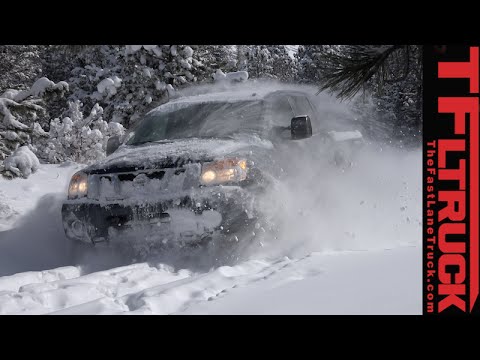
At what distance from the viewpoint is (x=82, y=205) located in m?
4.51

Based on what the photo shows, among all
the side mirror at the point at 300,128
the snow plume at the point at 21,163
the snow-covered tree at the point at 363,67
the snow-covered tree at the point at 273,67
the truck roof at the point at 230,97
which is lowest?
the snow plume at the point at 21,163

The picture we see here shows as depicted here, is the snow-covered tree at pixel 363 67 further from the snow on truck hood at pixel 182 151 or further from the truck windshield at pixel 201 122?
the truck windshield at pixel 201 122

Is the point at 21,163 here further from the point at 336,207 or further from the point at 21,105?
the point at 336,207

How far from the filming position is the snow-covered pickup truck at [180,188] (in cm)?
414

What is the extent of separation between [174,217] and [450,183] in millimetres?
2415

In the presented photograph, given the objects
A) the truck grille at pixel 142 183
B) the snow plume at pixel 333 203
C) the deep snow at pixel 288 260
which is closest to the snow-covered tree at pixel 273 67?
the deep snow at pixel 288 260

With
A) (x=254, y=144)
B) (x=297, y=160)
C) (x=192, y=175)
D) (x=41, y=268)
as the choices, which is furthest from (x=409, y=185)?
(x=41, y=268)

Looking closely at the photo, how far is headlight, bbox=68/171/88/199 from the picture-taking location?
183 inches

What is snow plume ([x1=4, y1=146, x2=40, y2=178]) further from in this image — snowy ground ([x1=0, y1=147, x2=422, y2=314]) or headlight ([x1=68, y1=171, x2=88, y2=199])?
headlight ([x1=68, y1=171, x2=88, y2=199])

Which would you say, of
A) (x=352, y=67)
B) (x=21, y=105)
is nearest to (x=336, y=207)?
(x=352, y=67)

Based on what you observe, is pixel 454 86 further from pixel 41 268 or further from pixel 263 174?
pixel 41 268

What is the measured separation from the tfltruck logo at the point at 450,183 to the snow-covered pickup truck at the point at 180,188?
6.59ft

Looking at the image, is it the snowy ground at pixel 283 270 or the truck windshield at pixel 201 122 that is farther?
the truck windshield at pixel 201 122

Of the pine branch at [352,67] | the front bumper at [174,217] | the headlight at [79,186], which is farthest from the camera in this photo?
the headlight at [79,186]
